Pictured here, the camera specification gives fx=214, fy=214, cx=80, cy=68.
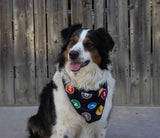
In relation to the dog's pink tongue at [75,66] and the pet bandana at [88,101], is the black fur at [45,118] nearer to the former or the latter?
the pet bandana at [88,101]

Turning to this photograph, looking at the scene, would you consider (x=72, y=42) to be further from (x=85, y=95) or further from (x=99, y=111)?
(x=99, y=111)

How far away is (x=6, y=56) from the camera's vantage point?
416cm

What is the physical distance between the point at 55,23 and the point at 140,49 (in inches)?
67.0

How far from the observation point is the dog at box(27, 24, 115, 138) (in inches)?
97.3

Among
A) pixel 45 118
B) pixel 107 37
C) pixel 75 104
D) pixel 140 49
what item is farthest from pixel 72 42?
pixel 140 49

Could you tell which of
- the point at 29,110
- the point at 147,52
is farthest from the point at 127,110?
the point at 29,110

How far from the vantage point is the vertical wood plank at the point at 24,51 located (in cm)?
405

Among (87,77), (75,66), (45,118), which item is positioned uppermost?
(75,66)

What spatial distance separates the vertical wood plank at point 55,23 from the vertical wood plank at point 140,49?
4.23ft

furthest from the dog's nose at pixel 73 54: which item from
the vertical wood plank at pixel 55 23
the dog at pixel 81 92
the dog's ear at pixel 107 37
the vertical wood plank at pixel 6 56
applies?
the vertical wood plank at pixel 6 56

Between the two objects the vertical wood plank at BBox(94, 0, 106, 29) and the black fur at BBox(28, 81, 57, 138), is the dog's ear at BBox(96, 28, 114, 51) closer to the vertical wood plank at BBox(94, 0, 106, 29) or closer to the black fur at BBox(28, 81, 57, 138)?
the black fur at BBox(28, 81, 57, 138)

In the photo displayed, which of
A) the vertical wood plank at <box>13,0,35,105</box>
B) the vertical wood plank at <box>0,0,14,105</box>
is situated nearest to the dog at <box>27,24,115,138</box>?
the vertical wood plank at <box>13,0,35,105</box>

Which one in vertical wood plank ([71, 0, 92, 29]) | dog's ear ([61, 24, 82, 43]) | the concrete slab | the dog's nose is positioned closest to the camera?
the dog's nose

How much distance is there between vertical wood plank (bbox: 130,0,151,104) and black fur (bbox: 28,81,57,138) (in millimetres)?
2034
